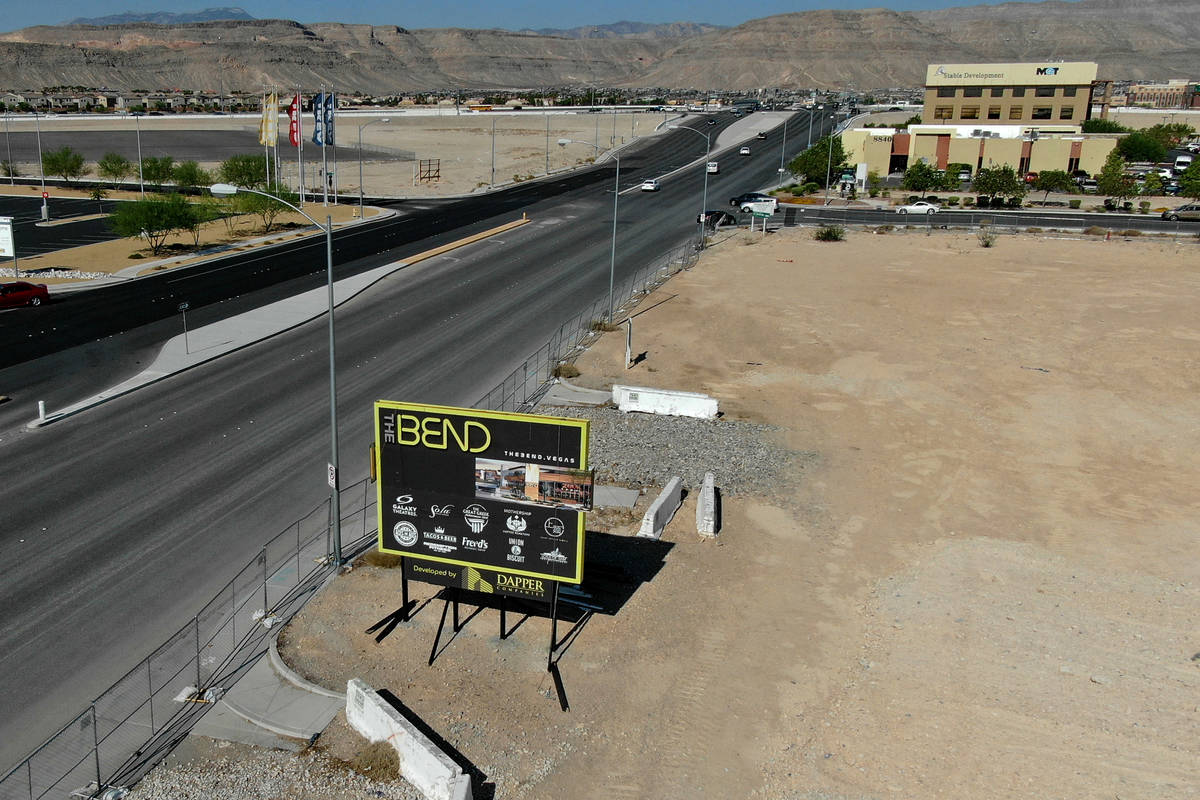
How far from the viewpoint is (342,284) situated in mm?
50531

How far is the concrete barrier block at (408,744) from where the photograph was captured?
14.3 metres

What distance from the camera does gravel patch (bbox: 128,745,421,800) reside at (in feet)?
47.9

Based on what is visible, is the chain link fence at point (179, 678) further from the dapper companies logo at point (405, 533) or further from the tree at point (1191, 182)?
the tree at point (1191, 182)

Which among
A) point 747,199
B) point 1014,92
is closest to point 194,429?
point 747,199

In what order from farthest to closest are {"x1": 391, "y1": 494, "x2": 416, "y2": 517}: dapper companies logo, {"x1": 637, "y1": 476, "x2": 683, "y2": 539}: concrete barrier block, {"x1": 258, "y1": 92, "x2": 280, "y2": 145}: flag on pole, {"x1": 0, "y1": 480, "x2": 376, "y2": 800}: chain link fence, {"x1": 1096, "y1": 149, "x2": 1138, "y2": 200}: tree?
{"x1": 1096, "y1": 149, "x2": 1138, "y2": 200}: tree
{"x1": 258, "y1": 92, "x2": 280, "y2": 145}: flag on pole
{"x1": 637, "y1": 476, "x2": 683, "y2": 539}: concrete barrier block
{"x1": 391, "y1": 494, "x2": 416, "y2": 517}: dapper companies logo
{"x1": 0, "y1": 480, "x2": 376, "y2": 800}: chain link fence

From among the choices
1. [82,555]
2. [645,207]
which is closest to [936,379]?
[82,555]

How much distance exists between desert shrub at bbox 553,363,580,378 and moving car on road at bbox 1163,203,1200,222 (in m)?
67.2

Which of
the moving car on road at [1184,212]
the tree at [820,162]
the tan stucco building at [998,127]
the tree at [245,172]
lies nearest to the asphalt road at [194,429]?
the tree at [245,172]

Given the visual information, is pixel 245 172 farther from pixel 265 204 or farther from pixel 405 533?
pixel 405 533

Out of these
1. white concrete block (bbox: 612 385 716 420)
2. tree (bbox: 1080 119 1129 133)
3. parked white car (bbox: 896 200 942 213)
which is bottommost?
white concrete block (bbox: 612 385 716 420)

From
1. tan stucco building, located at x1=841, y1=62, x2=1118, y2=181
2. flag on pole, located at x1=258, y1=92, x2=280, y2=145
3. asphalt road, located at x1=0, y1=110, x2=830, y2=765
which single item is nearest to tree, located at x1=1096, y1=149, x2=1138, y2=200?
tan stucco building, located at x1=841, y1=62, x2=1118, y2=181

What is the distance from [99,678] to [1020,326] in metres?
41.9

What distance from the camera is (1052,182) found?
97.2 metres

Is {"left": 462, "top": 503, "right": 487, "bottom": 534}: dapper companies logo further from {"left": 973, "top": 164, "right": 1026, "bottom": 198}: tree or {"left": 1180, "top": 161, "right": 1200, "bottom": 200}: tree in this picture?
{"left": 1180, "top": 161, "right": 1200, "bottom": 200}: tree
